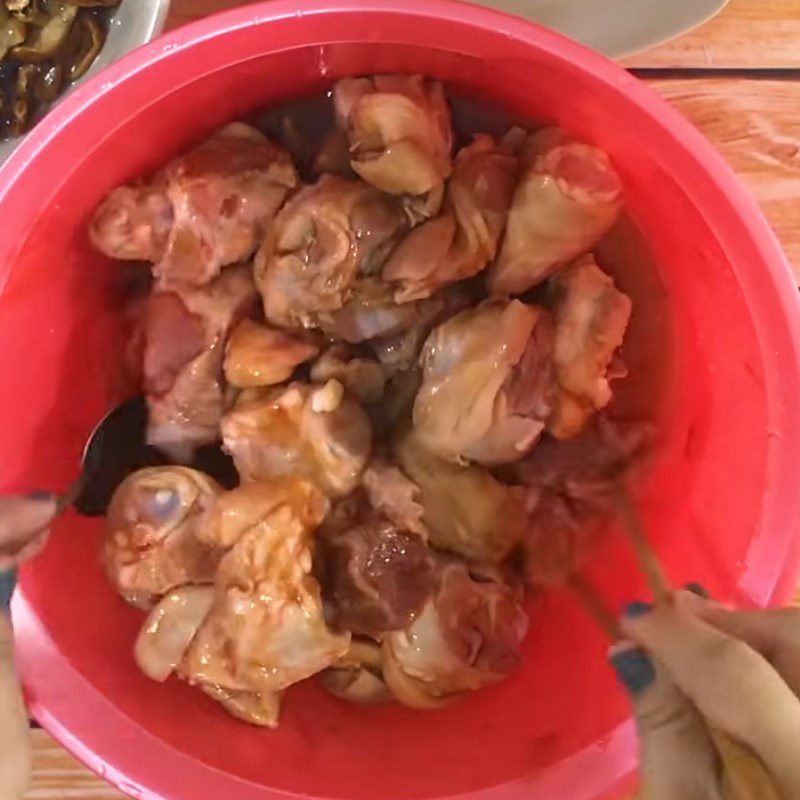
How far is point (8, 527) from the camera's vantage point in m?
0.65

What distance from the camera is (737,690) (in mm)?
442

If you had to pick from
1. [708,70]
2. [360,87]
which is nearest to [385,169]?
[360,87]

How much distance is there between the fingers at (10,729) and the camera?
60 cm

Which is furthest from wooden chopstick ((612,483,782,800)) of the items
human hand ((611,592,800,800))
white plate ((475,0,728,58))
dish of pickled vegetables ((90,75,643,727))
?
white plate ((475,0,728,58))

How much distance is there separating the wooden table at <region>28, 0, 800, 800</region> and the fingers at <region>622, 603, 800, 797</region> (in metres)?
0.40

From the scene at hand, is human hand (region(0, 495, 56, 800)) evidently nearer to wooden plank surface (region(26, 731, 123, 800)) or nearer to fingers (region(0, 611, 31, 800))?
fingers (region(0, 611, 31, 800))

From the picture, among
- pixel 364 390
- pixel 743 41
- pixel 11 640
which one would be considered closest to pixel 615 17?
pixel 743 41

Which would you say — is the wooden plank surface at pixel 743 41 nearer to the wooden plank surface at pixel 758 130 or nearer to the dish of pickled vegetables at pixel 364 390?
the wooden plank surface at pixel 758 130

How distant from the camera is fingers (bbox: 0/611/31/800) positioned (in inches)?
23.7

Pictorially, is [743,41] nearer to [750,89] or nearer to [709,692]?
[750,89]

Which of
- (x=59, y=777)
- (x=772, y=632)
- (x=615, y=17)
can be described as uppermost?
(x=615, y=17)

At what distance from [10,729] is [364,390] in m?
0.28

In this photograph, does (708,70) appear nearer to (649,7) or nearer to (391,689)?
(649,7)

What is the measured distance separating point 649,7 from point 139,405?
42 cm
